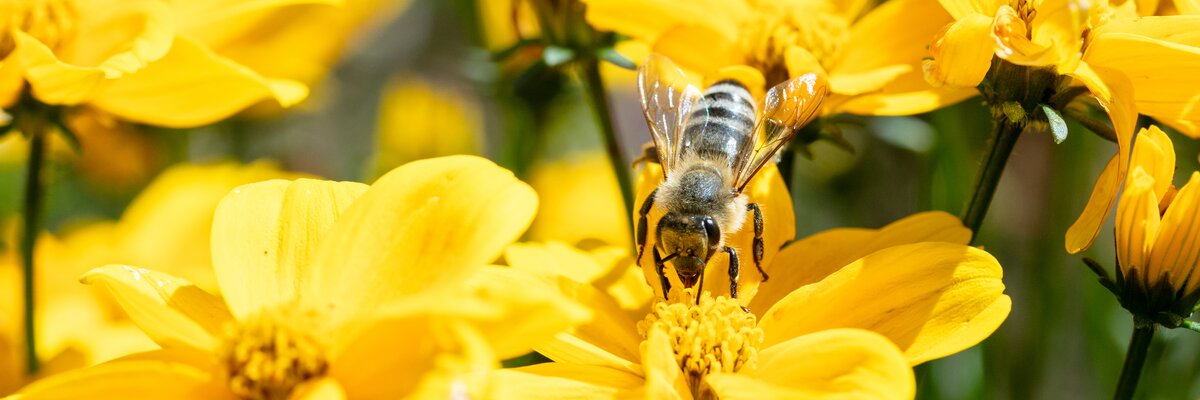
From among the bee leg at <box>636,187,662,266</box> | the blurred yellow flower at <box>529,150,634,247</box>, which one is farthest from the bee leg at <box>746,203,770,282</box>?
the blurred yellow flower at <box>529,150,634,247</box>

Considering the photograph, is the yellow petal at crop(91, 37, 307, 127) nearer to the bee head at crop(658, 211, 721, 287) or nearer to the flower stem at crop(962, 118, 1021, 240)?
the bee head at crop(658, 211, 721, 287)

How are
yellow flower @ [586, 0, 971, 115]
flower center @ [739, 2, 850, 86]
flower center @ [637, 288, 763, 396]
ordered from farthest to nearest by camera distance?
1. flower center @ [739, 2, 850, 86]
2. yellow flower @ [586, 0, 971, 115]
3. flower center @ [637, 288, 763, 396]

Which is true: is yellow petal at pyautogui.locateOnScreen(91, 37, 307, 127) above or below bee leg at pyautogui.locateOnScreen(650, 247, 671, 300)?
above

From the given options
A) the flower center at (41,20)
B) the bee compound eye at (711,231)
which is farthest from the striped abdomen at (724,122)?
the flower center at (41,20)

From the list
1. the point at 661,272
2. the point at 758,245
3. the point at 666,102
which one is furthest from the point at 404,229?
the point at 666,102

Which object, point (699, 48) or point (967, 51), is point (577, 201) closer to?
point (699, 48)

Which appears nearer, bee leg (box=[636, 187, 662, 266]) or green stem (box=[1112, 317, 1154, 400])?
green stem (box=[1112, 317, 1154, 400])

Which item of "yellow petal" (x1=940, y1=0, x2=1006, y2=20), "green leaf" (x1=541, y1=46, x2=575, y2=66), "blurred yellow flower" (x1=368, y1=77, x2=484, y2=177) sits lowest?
"blurred yellow flower" (x1=368, y1=77, x2=484, y2=177)

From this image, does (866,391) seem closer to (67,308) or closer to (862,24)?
(862,24)
